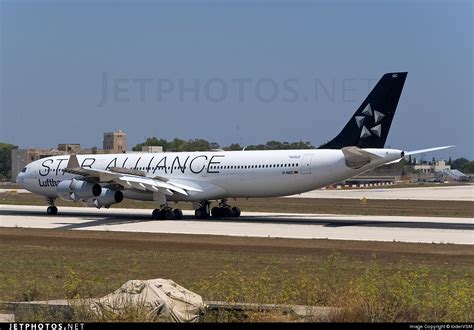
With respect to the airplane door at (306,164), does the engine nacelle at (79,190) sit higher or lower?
lower

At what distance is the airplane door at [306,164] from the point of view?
4316 centimetres

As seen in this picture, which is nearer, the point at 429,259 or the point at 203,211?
the point at 429,259

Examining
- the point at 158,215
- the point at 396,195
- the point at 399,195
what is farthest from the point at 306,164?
the point at 399,195

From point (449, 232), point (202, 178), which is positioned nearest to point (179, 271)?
point (449, 232)

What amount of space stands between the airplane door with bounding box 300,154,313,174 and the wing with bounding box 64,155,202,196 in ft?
22.3

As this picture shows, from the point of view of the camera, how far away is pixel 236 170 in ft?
150

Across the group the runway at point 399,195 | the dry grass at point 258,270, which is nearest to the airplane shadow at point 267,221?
the dry grass at point 258,270

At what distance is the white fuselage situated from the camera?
42750 mm

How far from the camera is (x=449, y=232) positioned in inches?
1414

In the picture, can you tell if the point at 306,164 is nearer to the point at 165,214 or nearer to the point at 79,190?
the point at 165,214

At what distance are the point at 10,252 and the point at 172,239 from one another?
7.24 meters

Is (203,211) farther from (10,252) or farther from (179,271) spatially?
(179,271)

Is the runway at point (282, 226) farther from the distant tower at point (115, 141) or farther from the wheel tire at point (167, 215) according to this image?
the distant tower at point (115, 141)

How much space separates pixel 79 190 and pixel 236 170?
865 cm
